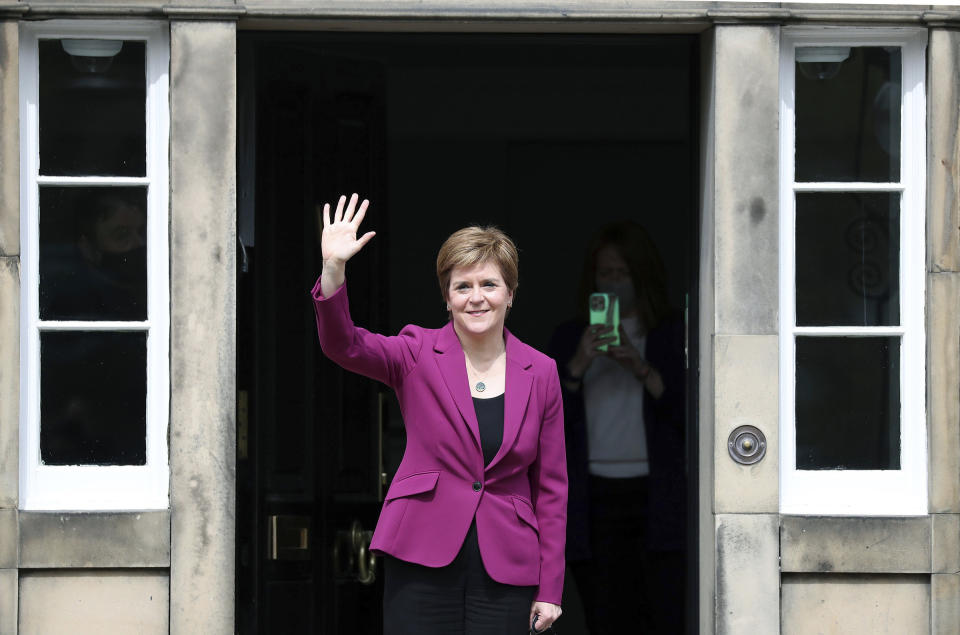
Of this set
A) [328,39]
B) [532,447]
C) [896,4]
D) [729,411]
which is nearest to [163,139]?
[328,39]

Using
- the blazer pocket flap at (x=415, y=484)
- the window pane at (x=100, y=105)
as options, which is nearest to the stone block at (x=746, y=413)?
the blazer pocket flap at (x=415, y=484)

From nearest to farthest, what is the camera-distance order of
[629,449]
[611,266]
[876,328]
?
[876,328]
[629,449]
[611,266]

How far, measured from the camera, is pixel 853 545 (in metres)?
4.77

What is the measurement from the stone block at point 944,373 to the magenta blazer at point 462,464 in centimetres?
147

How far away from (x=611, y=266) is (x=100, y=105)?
2.35 meters

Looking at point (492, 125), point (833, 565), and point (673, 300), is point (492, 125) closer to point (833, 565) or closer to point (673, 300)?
point (673, 300)

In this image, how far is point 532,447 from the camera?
13.7 feet

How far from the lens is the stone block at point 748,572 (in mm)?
4777

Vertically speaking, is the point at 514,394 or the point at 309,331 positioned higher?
the point at 309,331

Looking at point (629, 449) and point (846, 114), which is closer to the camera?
point (846, 114)

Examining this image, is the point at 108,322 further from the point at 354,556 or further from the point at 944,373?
the point at 944,373

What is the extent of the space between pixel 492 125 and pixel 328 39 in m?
4.58

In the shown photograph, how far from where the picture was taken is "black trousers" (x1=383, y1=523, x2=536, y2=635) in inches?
160

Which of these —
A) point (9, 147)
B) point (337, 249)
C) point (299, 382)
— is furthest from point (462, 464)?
point (9, 147)
